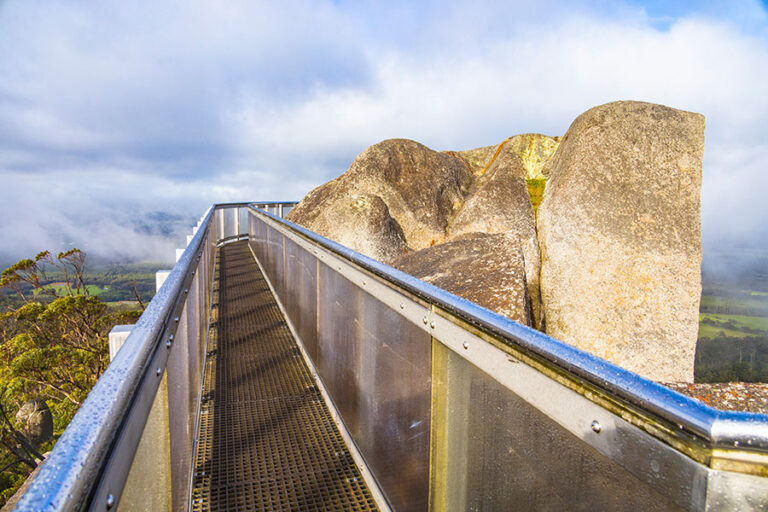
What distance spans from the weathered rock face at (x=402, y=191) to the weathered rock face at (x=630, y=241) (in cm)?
446

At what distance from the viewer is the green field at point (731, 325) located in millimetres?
46219

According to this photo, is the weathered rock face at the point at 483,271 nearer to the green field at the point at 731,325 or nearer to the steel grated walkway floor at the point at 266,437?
the steel grated walkway floor at the point at 266,437

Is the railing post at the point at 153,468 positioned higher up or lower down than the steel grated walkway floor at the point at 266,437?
higher up

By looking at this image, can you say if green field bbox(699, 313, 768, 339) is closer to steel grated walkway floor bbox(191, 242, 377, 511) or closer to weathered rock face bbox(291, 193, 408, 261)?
weathered rock face bbox(291, 193, 408, 261)

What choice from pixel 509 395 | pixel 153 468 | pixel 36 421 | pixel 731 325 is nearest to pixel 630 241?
pixel 509 395

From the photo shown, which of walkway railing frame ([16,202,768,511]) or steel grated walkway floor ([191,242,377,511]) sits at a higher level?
walkway railing frame ([16,202,768,511])

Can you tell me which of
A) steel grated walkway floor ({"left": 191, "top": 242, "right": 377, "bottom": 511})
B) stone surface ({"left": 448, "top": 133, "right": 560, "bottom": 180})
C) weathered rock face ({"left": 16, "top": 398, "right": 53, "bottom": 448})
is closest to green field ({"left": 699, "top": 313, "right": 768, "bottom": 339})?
stone surface ({"left": 448, "top": 133, "right": 560, "bottom": 180})

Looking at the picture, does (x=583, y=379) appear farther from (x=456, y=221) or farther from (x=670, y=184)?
(x=456, y=221)

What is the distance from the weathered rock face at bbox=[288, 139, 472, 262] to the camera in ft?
42.8

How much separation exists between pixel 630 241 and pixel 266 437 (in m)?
6.35

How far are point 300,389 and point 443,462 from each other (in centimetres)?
288

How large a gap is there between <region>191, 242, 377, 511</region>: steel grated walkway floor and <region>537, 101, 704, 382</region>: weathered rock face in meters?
4.65

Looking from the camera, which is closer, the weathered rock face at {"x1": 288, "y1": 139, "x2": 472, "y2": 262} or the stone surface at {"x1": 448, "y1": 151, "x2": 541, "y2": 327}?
the stone surface at {"x1": 448, "y1": 151, "x2": 541, "y2": 327}

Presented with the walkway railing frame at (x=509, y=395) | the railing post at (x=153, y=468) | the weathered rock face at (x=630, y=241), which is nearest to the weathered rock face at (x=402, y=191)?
the weathered rock face at (x=630, y=241)
